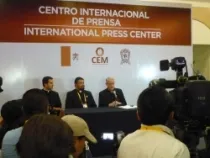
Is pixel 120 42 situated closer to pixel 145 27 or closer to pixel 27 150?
pixel 145 27

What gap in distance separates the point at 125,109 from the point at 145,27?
98.1 inches

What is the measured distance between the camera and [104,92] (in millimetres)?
6812

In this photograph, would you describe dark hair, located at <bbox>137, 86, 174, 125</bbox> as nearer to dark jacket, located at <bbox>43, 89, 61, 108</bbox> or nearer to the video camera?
the video camera

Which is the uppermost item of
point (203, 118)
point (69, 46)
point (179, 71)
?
point (69, 46)

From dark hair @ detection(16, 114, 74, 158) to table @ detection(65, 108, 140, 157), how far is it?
3837 millimetres

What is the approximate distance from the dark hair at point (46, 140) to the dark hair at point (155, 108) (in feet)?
1.95

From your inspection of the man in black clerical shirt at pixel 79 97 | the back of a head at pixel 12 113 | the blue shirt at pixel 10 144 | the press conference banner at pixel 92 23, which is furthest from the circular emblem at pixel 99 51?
the blue shirt at pixel 10 144

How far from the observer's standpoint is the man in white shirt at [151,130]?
1.48 metres

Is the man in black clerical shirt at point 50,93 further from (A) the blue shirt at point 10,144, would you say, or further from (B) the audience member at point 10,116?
(A) the blue shirt at point 10,144

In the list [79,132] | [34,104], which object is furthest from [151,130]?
[34,104]

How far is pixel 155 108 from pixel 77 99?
5.09 metres

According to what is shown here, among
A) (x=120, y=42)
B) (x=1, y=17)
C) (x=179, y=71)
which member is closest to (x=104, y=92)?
(x=120, y=42)

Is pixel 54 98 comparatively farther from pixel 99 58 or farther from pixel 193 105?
pixel 193 105

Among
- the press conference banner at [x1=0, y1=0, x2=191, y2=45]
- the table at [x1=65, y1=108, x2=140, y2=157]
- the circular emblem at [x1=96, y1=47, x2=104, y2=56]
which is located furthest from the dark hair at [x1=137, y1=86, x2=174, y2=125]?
the circular emblem at [x1=96, y1=47, x2=104, y2=56]
